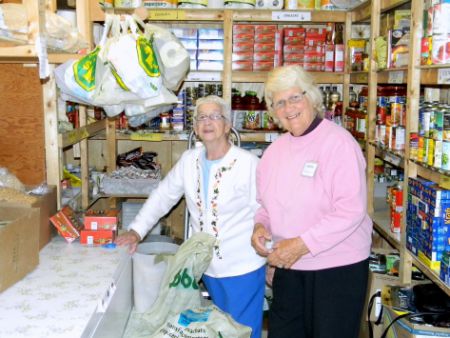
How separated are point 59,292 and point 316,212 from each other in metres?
1.04

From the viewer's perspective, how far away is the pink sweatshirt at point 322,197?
2.15 m

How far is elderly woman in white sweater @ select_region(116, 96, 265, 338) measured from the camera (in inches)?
106

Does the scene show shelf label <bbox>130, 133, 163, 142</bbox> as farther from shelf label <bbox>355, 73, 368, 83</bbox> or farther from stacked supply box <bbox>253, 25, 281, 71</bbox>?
shelf label <bbox>355, 73, 368, 83</bbox>

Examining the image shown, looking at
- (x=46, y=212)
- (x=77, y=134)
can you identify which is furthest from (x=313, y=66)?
(x=46, y=212)

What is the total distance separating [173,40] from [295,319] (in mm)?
1380

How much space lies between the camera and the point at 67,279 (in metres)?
2.10

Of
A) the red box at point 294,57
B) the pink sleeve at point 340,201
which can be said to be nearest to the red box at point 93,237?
the pink sleeve at point 340,201

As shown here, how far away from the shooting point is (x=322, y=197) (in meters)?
2.21

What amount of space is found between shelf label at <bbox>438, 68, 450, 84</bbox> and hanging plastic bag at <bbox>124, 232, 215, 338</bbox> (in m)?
1.31

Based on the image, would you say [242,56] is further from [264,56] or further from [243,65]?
[264,56]

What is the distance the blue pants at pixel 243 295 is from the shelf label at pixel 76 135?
1.06 meters

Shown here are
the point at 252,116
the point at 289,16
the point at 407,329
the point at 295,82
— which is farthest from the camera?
the point at 252,116

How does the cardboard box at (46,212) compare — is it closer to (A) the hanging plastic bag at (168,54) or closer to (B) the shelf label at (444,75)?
(A) the hanging plastic bag at (168,54)

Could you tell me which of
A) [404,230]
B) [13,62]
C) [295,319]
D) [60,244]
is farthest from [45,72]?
[404,230]
